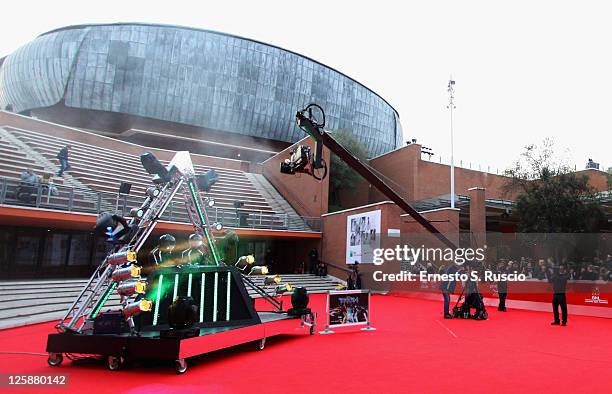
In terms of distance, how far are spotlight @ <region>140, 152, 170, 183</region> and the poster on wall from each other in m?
15.3

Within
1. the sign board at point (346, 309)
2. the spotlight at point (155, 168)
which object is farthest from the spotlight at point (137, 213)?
the sign board at point (346, 309)

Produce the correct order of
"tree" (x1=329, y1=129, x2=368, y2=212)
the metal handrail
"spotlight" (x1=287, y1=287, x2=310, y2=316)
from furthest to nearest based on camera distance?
"tree" (x1=329, y1=129, x2=368, y2=212) < the metal handrail < "spotlight" (x1=287, y1=287, x2=310, y2=316)

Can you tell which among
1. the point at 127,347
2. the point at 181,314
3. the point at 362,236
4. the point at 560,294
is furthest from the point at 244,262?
the point at 362,236

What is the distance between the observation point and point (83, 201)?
17.4 meters

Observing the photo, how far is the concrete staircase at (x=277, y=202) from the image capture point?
27094mm

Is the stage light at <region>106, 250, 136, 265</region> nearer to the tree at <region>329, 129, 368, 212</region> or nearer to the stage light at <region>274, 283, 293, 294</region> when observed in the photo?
the stage light at <region>274, 283, 293, 294</region>

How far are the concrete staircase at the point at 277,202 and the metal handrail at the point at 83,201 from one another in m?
3.12

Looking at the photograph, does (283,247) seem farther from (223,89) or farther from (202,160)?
(223,89)

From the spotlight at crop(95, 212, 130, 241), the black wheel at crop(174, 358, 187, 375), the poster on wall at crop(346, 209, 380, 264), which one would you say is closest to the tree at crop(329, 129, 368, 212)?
the poster on wall at crop(346, 209, 380, 264)

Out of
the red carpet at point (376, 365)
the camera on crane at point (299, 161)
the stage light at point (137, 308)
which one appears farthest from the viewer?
the camera on crane at point (299, 161)

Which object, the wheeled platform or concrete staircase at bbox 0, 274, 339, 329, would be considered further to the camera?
concrete staircase at bbox 0, 274, 339, 329

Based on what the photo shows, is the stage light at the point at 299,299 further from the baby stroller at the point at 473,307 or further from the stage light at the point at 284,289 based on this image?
the baby stroller at the point at 473,307

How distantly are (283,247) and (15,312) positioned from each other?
1923 cm

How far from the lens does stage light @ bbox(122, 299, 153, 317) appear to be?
5.58 meters
